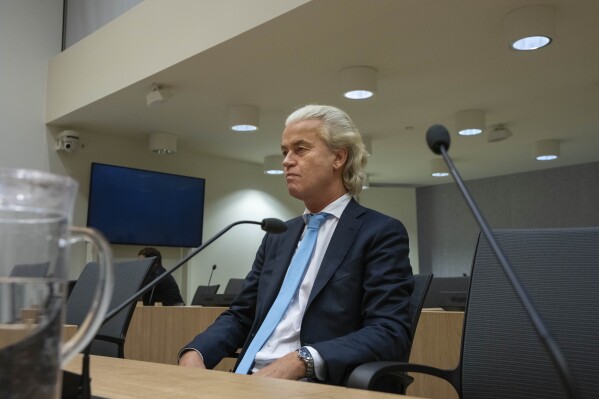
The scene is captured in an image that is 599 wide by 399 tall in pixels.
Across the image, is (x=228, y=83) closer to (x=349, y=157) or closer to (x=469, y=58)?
(x=469, y=58)

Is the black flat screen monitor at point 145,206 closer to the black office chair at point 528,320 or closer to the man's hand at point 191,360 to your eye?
the man's hand at point 191,360

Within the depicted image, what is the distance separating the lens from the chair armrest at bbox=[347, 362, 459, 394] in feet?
3.58

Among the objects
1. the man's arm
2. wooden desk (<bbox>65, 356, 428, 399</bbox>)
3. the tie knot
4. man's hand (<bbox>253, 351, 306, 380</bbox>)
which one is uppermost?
the tie knot

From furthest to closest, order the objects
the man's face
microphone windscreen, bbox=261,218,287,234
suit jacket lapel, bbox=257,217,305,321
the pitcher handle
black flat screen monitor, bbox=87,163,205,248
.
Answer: black flat screen monitor, bbox=87,163,205,248 → the man's face → suit jacket lapel, bbox=257,217,305,321 → microphone windscreen, bbox=261,218,287,234 → the pitcher handle

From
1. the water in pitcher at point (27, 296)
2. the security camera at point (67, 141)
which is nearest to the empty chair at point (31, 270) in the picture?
the water in pitcher at point (27, 296)

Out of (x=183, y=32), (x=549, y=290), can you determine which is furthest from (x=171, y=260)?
(x=549, y=290)

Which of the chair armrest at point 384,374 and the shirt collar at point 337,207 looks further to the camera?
the shirt collar at point 337,207

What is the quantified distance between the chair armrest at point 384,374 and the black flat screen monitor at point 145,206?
5.37 metres

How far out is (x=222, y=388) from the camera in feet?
2.66

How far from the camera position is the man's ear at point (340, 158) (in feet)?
5.82

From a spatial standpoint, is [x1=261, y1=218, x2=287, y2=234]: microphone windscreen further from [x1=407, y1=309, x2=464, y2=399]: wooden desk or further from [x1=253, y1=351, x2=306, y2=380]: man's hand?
[x1=407, y1=309, x2=464, y2=399]: wooden desk

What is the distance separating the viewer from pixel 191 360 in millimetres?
1528

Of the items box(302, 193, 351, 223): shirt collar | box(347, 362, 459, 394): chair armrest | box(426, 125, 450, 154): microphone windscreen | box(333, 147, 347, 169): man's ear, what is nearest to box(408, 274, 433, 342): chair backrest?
box(347, 362, 459, 394): chair armrest

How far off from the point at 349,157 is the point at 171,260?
18.9 feet
